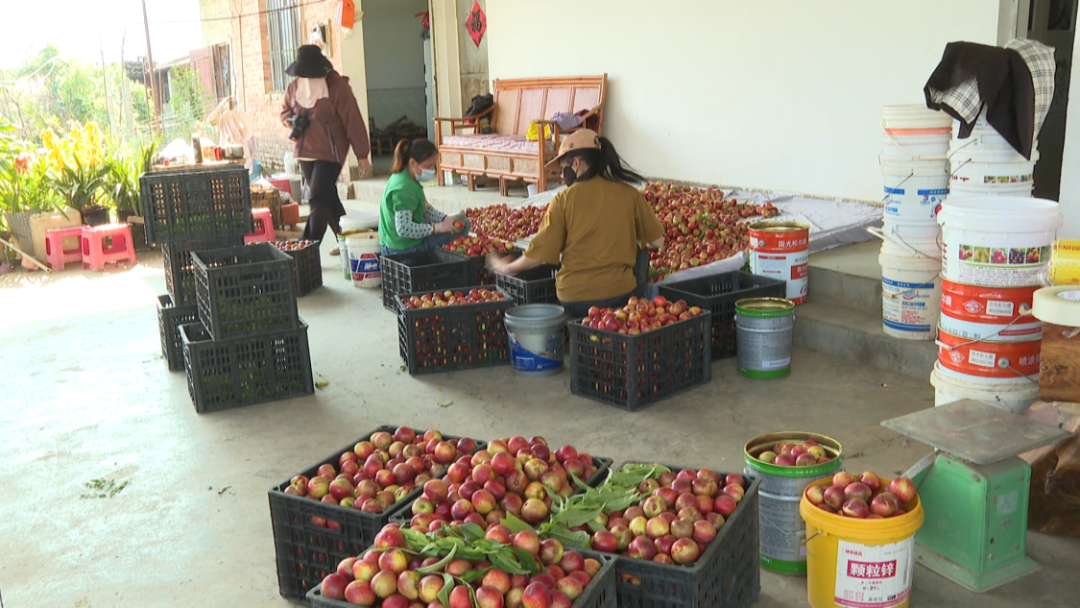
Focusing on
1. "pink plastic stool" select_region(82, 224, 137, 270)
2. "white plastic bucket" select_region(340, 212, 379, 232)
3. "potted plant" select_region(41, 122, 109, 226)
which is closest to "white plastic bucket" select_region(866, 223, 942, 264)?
"white plastic bucket" select_region(340, 212, 379, 232)

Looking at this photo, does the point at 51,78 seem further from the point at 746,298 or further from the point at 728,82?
the point at 746,298

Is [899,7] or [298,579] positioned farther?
[899,7]

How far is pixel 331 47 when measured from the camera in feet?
42.2

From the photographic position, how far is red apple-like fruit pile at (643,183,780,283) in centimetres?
564

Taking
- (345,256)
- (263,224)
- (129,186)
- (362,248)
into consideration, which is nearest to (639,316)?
(362,248)

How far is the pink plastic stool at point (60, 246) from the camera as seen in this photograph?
831 centimetres

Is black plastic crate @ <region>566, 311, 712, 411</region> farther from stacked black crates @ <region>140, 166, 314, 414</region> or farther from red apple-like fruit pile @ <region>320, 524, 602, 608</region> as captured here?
red apple-like fruit pile @ <region>320, 524, 602, 608</region>

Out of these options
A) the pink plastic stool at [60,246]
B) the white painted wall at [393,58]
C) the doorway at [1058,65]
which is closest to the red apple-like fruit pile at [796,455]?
the doorway at [1058,65]

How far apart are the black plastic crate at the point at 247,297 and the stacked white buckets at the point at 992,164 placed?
3247 mm

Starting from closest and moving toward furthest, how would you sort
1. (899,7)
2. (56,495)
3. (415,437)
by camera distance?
(415,437) < (56,495) < (899,7)

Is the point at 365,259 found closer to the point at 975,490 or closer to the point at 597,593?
the point at 975,490

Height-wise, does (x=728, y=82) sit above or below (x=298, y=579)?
above

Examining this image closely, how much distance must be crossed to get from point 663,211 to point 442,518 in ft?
15.4

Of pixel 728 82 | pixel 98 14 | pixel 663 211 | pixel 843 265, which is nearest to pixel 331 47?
pixel 98 14
